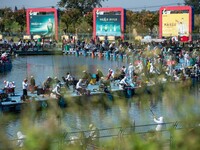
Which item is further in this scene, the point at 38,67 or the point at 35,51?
the point at 35,51

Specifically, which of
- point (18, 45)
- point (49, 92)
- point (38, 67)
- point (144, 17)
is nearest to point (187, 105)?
point (49, 92)

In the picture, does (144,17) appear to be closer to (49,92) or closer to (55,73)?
(55,73)

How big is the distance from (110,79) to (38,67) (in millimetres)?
13564

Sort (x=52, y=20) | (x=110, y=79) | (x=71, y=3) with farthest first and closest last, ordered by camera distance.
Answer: (x=71, y=3), (x=52, y=20), (x=110, y=79)

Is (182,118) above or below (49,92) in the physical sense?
above

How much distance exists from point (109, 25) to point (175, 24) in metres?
6.66

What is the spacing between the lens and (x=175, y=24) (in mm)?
52062

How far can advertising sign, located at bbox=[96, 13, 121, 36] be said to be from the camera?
178 feet

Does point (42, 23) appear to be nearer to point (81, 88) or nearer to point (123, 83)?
point (123, 83)

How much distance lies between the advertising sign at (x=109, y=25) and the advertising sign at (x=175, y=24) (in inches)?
179

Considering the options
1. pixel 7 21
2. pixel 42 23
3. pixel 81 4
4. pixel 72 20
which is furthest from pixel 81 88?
pixel 81 4

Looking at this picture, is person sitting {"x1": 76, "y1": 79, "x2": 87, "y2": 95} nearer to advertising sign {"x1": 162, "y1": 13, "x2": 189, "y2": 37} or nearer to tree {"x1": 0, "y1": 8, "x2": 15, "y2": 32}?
advertising sign {"x1": 162, "y1": 13, "x2": 189, "y2": 37}

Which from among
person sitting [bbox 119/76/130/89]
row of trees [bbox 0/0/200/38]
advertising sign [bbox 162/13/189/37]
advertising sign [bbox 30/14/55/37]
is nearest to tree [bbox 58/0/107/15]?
row of trees [bbox 0/0/200/38]

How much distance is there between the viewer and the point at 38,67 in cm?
3997
